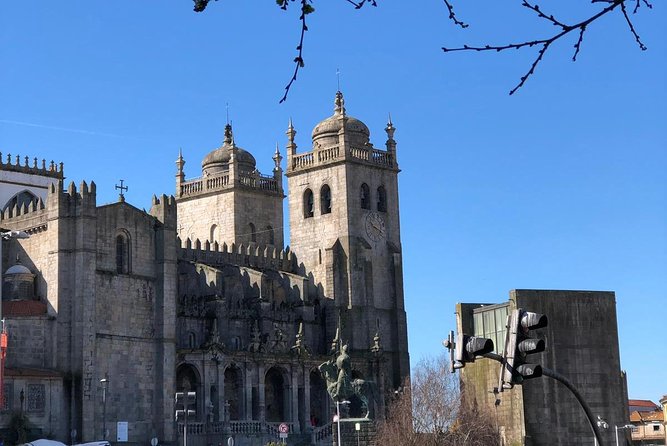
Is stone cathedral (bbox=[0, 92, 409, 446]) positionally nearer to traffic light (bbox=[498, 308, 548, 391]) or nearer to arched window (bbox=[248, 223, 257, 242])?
arched window (bbox=[248, 223, 257, 242])

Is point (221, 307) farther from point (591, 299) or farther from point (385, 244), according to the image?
point (591, 299)

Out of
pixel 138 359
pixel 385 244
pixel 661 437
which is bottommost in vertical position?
pixel 661 437

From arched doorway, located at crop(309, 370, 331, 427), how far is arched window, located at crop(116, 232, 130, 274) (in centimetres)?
2024

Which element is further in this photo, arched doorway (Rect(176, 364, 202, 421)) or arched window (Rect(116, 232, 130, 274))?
arched doorway (Rect(176, 364, 202, 421))

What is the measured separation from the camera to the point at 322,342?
104000mm

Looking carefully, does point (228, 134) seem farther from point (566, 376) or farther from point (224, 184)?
point (566, 376)

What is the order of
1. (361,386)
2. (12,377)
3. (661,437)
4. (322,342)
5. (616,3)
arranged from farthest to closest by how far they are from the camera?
(661,437), (322,342), (361,386), (12,377), (616,3)

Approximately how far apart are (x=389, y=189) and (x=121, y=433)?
39.8 meters

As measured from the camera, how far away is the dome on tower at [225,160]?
4673 inches

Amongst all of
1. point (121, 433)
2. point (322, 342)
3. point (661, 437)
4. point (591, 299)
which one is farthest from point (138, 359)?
point (661, 437)

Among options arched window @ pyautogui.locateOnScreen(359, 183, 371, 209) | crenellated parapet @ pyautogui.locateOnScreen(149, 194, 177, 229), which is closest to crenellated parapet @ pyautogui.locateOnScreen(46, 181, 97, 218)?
crenellated parapet @ pyautogui.locateOnScreen(149, 194, 177, 229)

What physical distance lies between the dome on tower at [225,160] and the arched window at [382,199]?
52.1ft

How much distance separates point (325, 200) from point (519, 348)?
91872 mm

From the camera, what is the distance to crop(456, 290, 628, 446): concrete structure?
77.4 meters
